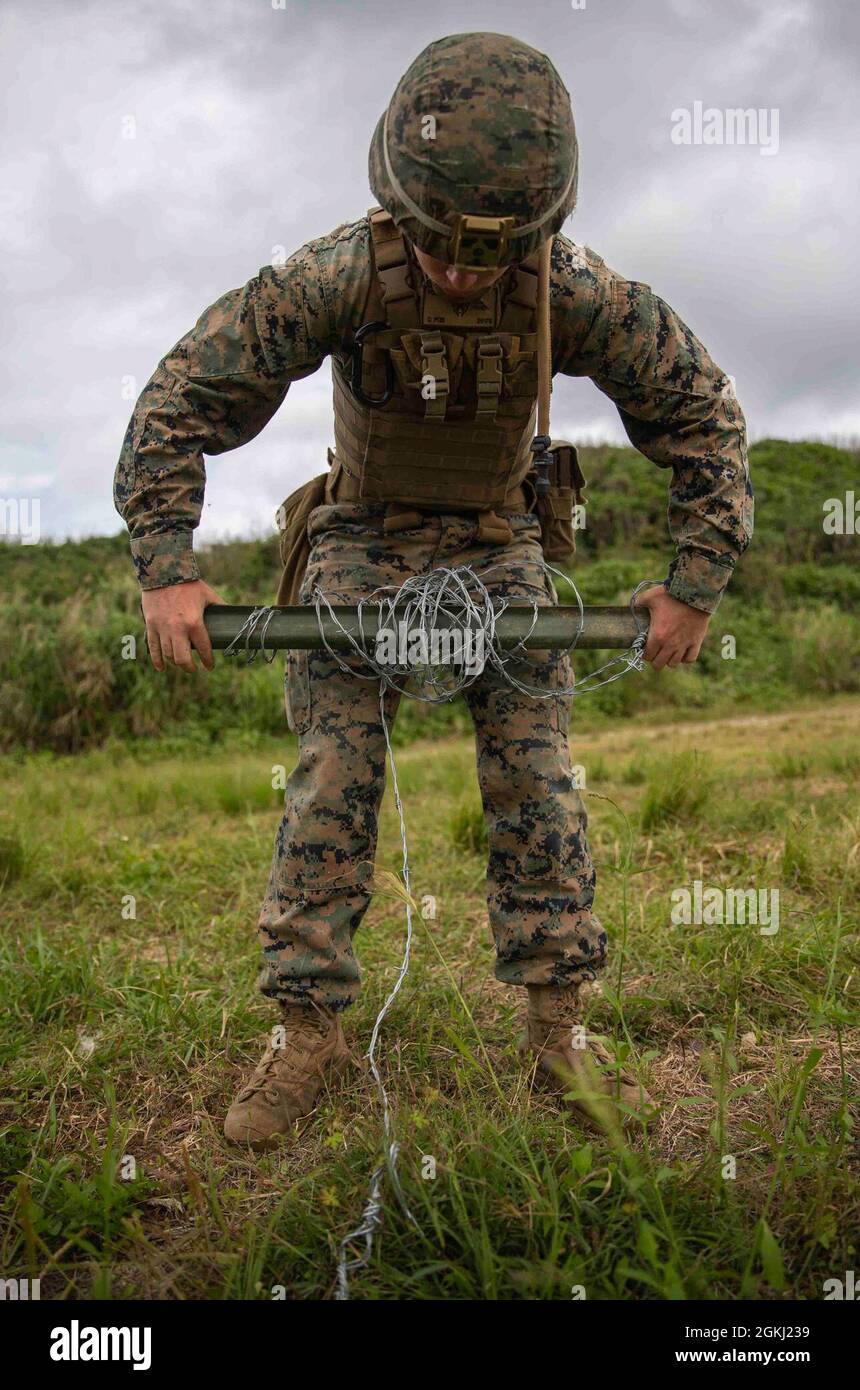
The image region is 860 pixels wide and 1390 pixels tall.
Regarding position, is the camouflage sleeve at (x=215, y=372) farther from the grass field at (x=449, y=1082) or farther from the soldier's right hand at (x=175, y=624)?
the grass field at (x=449, y=1082)

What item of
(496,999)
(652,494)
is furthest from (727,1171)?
(652,494)

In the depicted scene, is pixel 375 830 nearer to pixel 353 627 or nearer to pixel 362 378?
pixel 353 627

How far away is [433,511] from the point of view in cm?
254

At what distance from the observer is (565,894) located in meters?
2.38

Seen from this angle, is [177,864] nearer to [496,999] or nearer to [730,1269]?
[496,999]

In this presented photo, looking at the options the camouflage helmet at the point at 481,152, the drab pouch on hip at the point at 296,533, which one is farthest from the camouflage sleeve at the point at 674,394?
the drab pouch on hip at the point at 296,533

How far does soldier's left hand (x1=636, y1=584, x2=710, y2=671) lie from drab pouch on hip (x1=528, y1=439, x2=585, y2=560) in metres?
0.30

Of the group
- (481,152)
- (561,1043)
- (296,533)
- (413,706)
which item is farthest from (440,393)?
(413,706)

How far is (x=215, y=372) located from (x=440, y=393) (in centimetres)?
48

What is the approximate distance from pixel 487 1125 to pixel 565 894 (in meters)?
0.60

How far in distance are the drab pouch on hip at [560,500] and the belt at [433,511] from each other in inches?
3.4

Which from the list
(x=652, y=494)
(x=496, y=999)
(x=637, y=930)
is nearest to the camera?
(x=496, y=999)

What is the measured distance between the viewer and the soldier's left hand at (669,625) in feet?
7.84
